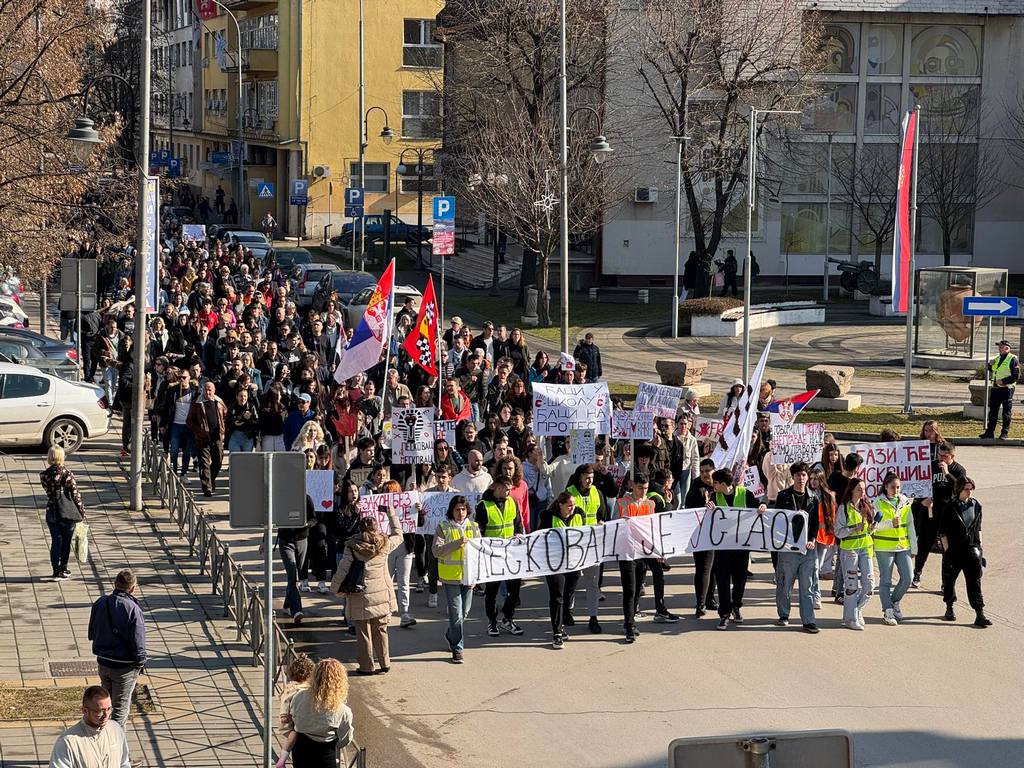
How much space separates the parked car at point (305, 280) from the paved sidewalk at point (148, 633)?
22296 millimetres

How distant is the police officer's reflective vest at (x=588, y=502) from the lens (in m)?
14.4

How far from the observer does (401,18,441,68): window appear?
70.2 meters

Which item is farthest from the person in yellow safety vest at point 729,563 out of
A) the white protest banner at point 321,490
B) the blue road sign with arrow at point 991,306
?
the blue road sign with arrow at point 991,306

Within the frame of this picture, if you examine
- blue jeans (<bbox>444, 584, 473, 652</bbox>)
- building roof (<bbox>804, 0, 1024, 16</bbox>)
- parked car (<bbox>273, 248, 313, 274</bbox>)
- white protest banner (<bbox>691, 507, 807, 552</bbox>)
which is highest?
building roof (<bbox>804, 0, 1024, 16</bbox>)

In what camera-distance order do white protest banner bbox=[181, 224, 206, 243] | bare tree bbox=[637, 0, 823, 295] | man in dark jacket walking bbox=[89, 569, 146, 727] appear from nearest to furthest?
man in dark jacket walking bbox=[89, 569, 146, 727] < bare tree bbox=[637, 0, 823, 295] < white protest banner bbox=[181, 224, 206, 243]

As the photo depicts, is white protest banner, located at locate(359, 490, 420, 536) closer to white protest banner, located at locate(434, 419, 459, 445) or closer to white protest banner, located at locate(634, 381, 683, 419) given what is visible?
white protest banner, located at locate(434, 419, 459, 445)

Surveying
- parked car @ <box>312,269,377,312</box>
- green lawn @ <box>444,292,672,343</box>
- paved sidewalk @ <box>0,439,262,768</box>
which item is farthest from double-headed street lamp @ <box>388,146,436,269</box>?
paved sidewalk @ <box>0,439,262,768</box>

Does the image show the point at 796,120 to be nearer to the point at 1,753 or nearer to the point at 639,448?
the point at 639,448

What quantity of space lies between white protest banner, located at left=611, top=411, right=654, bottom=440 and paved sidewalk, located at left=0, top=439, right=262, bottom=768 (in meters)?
5.69

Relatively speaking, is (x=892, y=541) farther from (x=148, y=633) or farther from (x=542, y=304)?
(x=542, y=304)

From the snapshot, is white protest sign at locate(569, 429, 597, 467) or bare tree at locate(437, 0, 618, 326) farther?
bare tree at locate(437, 0, 618, 326)

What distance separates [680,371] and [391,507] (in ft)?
53.8

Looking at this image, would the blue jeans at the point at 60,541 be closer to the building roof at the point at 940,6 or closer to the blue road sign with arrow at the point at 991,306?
the blue road sign with arrow at the point at 991,306

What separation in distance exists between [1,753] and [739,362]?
2784cm
